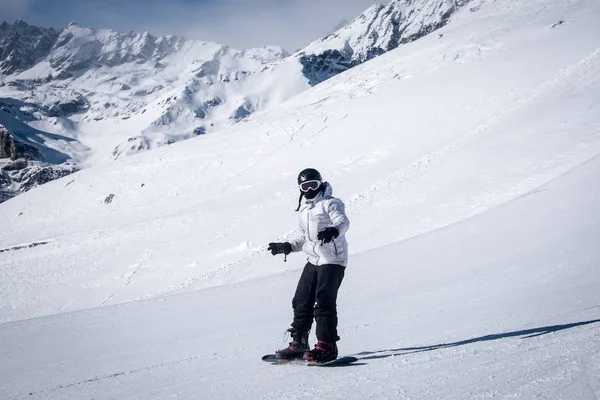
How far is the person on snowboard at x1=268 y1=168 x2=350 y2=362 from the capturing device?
13.1 feet

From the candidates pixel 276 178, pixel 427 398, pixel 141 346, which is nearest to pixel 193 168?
pixel 276 178

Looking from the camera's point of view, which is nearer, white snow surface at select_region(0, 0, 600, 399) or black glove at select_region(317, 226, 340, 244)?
white snow surface at select_region(0, 0, 600, 399)

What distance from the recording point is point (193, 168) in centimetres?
3722

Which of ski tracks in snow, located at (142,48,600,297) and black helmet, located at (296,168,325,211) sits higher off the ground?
ski tracks in snow, located at (142,48,600,297)

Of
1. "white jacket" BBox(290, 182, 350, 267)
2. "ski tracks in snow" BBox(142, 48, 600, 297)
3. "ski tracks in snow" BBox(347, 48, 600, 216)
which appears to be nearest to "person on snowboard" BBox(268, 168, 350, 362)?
"white jacket" BBox(290, 182, 350, 267)

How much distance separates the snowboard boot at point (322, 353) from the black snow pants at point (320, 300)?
0.05 m

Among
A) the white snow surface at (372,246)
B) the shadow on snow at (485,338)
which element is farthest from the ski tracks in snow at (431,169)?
the shadow on snow at (485,338)

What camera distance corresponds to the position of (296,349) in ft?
13.6

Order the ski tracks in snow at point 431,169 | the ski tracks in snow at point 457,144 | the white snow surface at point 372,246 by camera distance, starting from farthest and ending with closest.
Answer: the ski tracks in snow at point 457,144 < the ski tracks in snow at point 431,169 < the white snow surface at point 372,246

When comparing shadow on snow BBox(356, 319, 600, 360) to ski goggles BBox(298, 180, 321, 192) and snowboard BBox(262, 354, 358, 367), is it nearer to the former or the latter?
snowboard BBox(262, 354, 358, 367)

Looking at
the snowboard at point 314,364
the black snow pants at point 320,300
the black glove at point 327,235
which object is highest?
the black glove at point 327,235

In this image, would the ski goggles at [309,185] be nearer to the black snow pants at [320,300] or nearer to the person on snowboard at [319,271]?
the person on snowboard at [319,271]

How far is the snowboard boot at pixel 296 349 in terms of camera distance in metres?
4.10

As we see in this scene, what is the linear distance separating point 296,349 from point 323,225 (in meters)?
1.22
